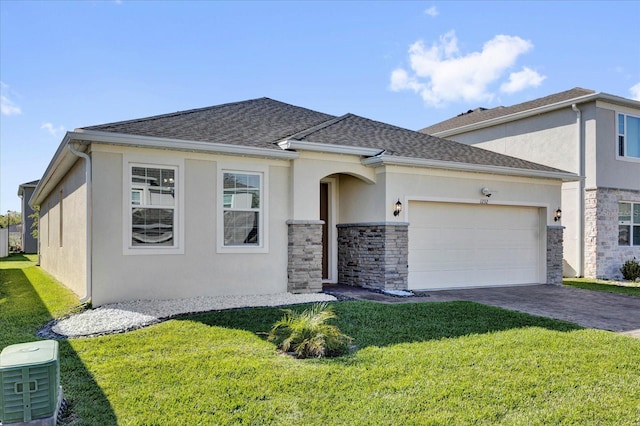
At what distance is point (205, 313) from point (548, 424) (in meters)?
5.62

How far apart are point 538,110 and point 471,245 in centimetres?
808

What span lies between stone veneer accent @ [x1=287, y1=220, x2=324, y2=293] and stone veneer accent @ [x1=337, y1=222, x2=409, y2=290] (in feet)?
4.46

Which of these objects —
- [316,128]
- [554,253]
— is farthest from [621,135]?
[316,128]

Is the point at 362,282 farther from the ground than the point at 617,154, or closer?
closer

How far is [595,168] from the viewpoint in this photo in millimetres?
15711

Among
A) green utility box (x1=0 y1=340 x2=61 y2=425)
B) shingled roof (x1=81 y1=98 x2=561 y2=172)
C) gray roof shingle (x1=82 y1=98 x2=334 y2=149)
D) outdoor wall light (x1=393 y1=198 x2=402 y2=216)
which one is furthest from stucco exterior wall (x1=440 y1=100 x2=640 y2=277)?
green utility box (x1=0 y1=340 x2=61 y2=425)

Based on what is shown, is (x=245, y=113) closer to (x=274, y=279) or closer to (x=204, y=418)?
(x=274, y=279)

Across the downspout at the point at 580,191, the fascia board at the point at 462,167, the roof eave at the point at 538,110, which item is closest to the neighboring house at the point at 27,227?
the roof eave at the point at 538,110

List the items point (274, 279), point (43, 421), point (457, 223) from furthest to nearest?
point (457, 223)
point (274, 279)
point (43, 421)

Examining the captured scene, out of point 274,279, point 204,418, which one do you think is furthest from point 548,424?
point 274,279

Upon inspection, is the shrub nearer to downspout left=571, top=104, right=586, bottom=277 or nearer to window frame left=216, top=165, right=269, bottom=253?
downspout left=571, top=104, right=586, bottom=277

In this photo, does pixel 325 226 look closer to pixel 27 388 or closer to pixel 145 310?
pixel 145 310

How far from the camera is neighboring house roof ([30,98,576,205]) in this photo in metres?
8.70

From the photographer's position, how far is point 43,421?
3.58 m
